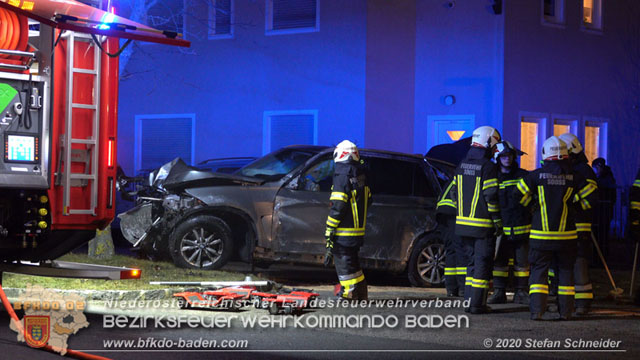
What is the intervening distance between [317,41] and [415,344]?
14890 mm

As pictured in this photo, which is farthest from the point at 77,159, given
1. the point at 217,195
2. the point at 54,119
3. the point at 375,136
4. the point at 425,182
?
the point at 375,136

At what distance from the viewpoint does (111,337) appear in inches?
340

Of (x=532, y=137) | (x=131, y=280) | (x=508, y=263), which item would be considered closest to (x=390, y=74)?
(x=532, y=137)

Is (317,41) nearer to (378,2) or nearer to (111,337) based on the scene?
(378,2)

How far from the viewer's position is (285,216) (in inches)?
524

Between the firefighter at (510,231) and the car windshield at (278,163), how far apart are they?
3.23 metres

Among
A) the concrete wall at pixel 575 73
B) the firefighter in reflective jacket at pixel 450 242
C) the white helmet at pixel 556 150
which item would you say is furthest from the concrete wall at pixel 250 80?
the white helmet at pixel 556 150

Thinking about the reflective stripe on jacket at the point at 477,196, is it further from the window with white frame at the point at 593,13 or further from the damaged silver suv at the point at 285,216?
the window with white frame at the point at 593,13

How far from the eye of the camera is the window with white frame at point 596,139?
972 inches

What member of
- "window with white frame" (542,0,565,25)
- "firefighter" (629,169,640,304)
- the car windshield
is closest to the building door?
"window with white frame" (542,0,565,25)

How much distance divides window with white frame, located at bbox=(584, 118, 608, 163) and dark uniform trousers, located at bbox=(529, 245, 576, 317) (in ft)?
47.9

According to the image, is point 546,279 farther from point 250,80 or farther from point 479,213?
point 250,80

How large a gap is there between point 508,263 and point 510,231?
21.3 inches

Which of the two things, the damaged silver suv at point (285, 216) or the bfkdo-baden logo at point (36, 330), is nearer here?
the bfkdo-baden logo at point (36, 330)
